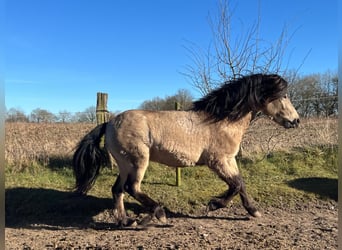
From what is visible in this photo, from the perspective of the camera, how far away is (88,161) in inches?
208

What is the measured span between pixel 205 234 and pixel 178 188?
1985mm

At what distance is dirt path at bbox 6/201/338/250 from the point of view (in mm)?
3977

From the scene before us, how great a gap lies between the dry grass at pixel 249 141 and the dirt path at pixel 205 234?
2737 mm

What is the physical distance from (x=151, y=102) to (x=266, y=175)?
9977 millimetres

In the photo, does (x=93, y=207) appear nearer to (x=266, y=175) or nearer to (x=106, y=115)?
(x=106, y=115)

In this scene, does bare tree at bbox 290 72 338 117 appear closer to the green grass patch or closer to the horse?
the green grass patch

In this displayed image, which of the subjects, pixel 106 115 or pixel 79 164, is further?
pixel 106 115

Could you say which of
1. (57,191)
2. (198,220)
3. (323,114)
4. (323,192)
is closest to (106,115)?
(57,191)

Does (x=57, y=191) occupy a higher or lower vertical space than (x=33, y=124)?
lower

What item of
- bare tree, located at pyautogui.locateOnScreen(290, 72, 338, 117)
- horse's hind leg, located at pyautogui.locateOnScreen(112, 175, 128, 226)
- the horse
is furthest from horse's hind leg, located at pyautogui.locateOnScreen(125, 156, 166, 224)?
bare tree, located at pyautogui.locateOnScreen(290, 72, 338, 117)

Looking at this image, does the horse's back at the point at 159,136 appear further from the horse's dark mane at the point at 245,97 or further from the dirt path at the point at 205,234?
the dirt path at the point at 205,234

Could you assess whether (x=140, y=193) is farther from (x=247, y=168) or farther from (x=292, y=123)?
(x=247, y=168)

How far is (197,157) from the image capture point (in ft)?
16.5

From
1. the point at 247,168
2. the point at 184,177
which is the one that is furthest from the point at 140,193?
the point at 247,168
